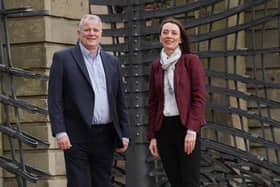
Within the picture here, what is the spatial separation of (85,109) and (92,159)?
1.37 feet

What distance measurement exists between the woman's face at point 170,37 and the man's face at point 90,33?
49cm

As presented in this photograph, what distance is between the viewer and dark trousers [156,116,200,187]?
255 inches

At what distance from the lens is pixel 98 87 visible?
650 centimetres

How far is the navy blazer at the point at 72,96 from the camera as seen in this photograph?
20.9 ft

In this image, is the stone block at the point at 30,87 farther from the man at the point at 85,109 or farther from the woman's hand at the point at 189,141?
the woman's hand at the point at 189,141

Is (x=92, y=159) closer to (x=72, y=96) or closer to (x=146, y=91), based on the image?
(x=72, y=96)

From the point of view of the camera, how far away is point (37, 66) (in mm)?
9438

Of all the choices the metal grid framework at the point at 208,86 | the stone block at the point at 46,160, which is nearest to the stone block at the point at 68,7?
the metal grid framework at the point at 208,86

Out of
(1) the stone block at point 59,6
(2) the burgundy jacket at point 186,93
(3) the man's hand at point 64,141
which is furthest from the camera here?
(1) the stone block at point 59,6

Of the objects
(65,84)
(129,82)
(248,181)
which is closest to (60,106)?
(65,84)

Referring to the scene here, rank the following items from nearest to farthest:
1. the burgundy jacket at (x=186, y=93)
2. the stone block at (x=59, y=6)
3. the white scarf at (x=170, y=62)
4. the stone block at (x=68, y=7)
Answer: the burgundy jacket at (x=186, y=93)
the white scarf at (x=170, y=62)
the stone block at (x=59, y=6)
the stone block at (x=68, y=7)

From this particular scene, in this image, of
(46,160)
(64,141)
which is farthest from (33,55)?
(64,141)

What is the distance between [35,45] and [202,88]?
3.37 m

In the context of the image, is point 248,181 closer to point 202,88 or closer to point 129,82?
point 129,82
